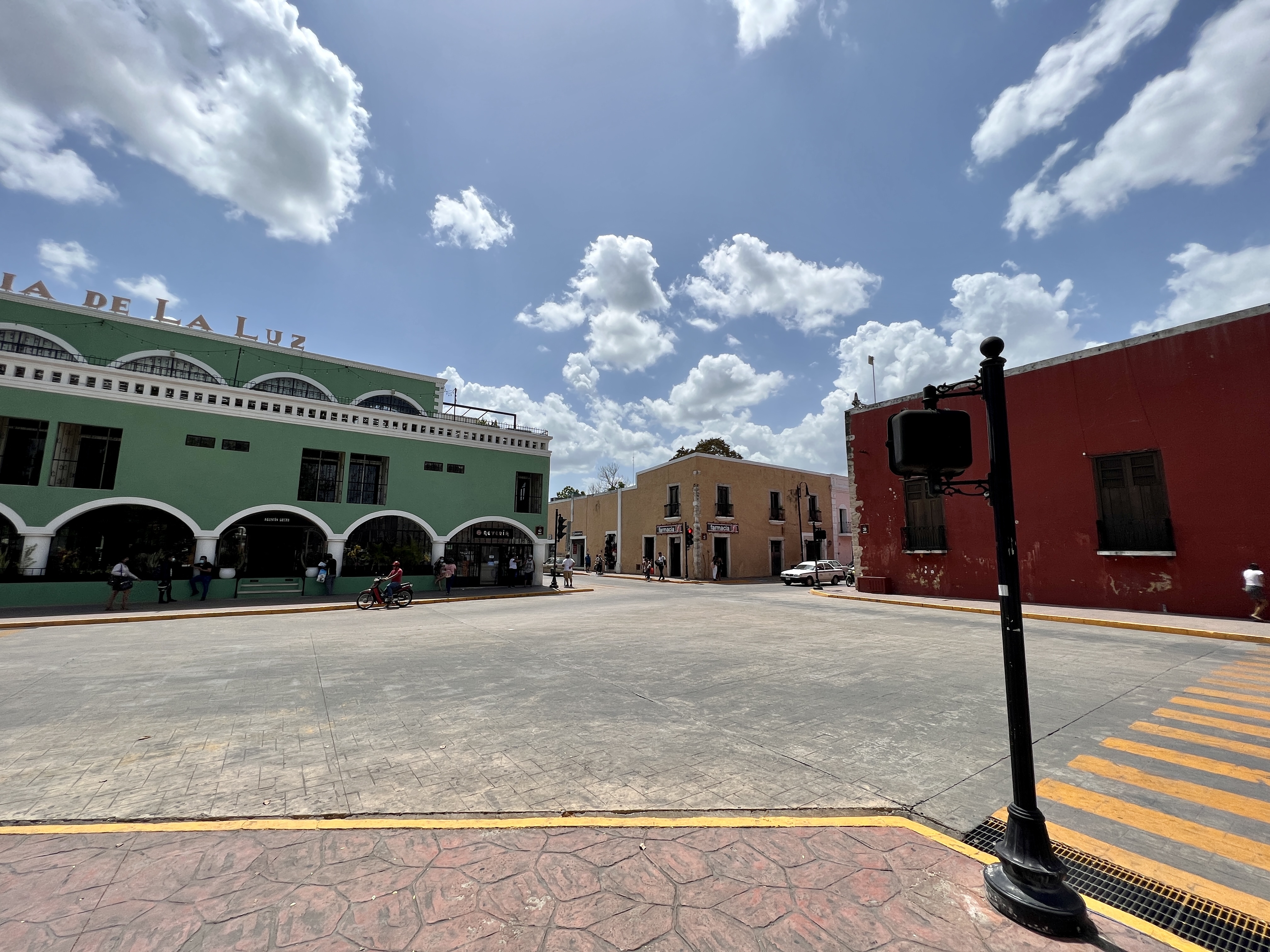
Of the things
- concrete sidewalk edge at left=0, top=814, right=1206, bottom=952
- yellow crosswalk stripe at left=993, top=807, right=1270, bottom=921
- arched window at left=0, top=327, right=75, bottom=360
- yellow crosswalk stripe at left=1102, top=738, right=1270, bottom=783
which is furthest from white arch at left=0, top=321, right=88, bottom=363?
yellow crosswalk stripe at left=1102, top=738, right=1270, bottom=783

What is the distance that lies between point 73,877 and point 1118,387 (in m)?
21.3

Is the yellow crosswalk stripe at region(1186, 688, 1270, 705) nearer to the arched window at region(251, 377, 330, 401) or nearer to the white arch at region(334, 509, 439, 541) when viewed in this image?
the white arch at region(334, 509, 439, 541)

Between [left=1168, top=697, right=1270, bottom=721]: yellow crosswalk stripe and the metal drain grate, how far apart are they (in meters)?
4.70

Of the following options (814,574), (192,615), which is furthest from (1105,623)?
(192,615)

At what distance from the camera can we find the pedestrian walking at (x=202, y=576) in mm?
18375

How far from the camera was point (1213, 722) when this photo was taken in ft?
18.0

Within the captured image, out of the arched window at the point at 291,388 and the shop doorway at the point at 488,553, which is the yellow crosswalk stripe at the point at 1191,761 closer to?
the shop doorway at the point at 488,553

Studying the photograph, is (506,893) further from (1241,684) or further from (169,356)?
(169,356)

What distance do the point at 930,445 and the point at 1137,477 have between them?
1693 centimetres

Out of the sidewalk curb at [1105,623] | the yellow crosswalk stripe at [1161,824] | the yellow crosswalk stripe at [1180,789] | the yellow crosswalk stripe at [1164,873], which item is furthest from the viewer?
the sidewalk curb at [1105,623]

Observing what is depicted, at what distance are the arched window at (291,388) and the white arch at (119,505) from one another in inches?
346

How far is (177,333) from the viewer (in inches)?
955

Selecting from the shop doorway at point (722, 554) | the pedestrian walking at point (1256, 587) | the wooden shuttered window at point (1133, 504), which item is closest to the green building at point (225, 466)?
the shop doorway at point (722, 554)

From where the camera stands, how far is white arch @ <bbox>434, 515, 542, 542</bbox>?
2423cm
